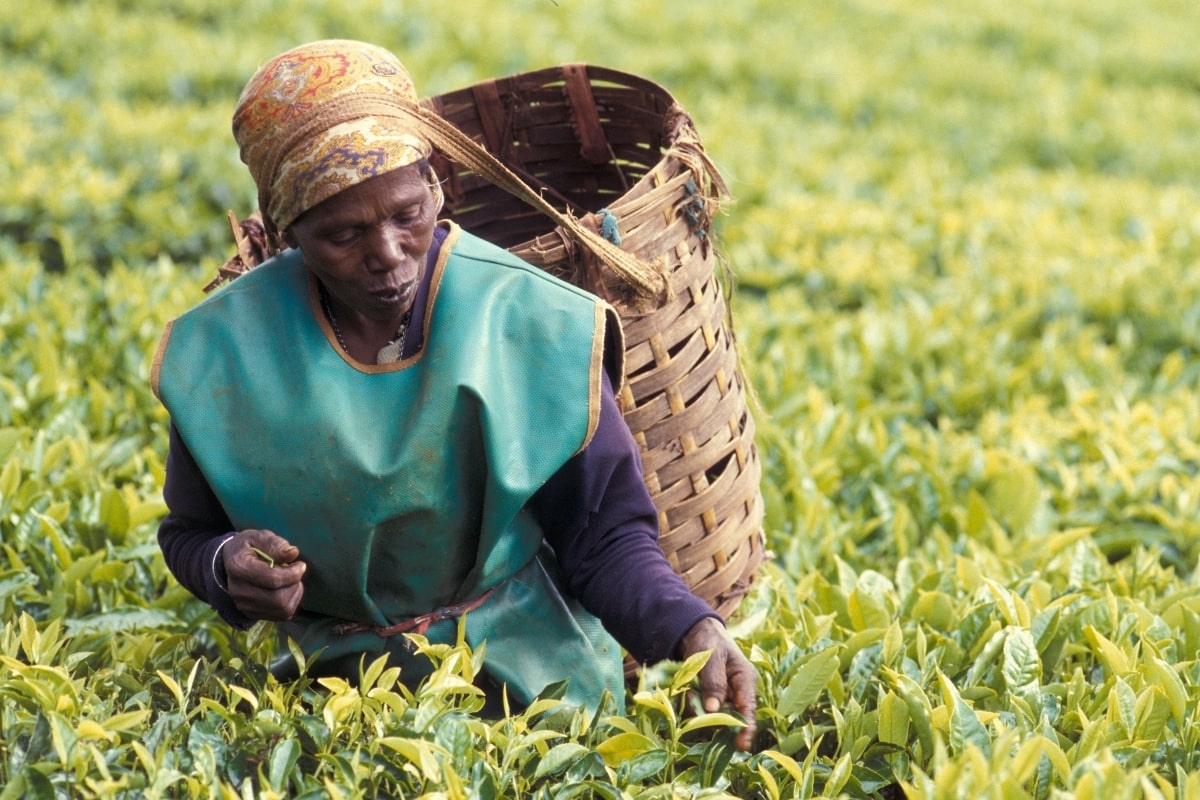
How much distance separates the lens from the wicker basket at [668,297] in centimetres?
229

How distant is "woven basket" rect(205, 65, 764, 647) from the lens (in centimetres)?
225

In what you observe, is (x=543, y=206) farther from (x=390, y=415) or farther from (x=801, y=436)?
(x=801, y=436)

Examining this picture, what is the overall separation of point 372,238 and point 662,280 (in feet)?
1.87

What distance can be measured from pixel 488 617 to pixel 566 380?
429 mm

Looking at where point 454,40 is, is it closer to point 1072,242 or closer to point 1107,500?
point 1072,242

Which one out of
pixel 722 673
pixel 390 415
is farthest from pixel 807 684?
pixel 390 415

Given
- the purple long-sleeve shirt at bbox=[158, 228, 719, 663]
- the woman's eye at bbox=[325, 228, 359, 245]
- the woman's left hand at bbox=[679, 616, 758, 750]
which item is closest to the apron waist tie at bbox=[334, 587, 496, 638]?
the purple long-sleeve shirt at bbox=[158, 228, 719, 663]

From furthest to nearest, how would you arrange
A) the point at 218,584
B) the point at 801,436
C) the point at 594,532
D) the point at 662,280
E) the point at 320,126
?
the point at 801,436 < the point at 662,280 < the point at 594,532 < the point at 218,584 < the point at 320,126

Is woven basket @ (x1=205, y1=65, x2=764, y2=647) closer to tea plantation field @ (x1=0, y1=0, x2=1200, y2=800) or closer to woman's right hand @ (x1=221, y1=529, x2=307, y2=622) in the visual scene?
tea plantation field @ (x1=0, y1=0, x2=1200, y2=800)

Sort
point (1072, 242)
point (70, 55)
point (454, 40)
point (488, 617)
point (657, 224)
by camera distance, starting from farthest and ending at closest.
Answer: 1. point (454, 40)
2. point (70, 55)
3. point (1072, 242)
4. point (657, 224)
5. point (488, 617)

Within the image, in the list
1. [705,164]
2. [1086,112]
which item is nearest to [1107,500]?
[705,164]

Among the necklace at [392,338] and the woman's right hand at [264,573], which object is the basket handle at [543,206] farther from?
the woman's right hand at [264,573]

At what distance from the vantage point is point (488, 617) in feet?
7.09

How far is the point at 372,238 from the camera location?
75.7 inches
